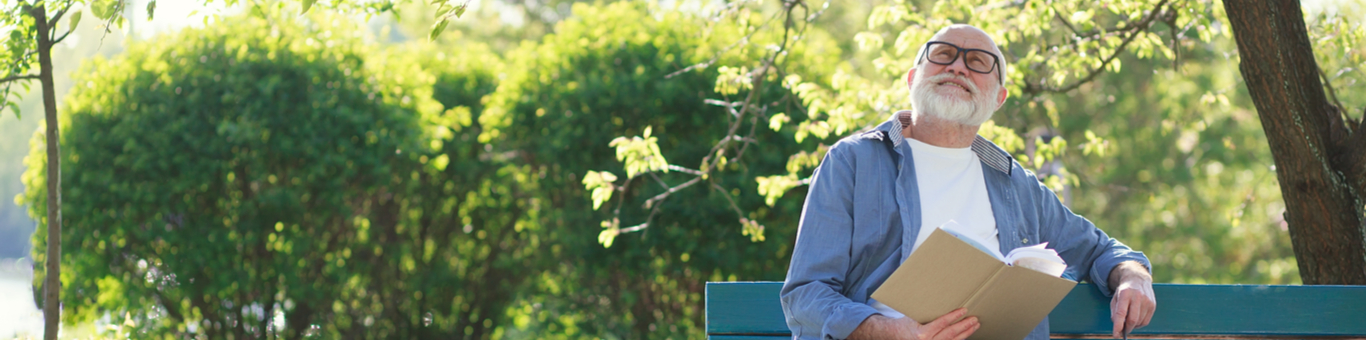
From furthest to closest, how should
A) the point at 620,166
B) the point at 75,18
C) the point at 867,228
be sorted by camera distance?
the point at 620,166 < the point at 75,18 < the point at 867,228

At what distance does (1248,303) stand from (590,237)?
313 cm

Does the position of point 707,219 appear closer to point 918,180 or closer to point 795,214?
point 795,214

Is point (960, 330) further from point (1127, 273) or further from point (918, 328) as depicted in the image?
point (1127, 273)

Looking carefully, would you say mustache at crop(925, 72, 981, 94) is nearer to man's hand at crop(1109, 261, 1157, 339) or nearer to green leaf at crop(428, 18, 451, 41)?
man's hand at crop(1109, 261, 1157, 339)

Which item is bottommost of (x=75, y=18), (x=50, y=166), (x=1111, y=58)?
(x=50, y=166)

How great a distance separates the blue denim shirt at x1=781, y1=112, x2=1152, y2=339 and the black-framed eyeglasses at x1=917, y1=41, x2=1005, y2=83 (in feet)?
0.58

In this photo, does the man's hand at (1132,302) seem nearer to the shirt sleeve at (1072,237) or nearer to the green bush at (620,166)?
the shirt sleeve at (1072,237)

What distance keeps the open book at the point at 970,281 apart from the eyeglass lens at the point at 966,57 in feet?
2.07

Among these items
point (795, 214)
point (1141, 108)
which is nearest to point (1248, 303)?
point (795, 214)

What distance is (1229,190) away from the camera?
13852 millimetres

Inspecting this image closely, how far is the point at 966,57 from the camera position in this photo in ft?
7.83

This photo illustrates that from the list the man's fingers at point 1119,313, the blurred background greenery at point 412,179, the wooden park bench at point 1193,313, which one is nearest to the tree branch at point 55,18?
the blurred background greenery at point 412,179

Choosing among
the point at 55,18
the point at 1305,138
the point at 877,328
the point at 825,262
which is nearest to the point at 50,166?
the point at 55,18

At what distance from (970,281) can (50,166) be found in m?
2.55
